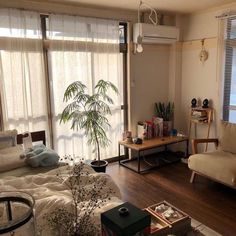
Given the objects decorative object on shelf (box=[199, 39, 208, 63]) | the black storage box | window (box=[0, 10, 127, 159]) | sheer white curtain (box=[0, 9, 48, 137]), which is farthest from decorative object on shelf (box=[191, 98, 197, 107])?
the black storage box

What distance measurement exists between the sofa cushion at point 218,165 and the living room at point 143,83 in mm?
261

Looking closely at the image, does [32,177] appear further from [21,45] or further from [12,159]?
[21,45]

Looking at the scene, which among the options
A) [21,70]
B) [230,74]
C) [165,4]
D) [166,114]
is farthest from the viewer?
[166,114]

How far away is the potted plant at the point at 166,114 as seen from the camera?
4312mm

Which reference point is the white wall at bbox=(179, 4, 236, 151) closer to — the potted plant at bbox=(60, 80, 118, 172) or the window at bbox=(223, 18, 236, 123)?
the window at bbox=(223, 18, 236, 123)

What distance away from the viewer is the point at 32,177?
207 centimetres

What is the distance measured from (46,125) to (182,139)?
216 centimetres

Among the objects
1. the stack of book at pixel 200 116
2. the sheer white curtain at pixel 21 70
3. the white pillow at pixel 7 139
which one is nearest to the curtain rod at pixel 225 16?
the stack of book at pixel 200 116

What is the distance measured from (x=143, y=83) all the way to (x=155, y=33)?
0.82m

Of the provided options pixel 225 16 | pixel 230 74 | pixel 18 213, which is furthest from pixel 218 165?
pixel 18 213

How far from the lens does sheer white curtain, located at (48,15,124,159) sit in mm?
3354

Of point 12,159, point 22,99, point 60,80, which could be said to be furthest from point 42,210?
point 60,80

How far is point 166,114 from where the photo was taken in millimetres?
4383

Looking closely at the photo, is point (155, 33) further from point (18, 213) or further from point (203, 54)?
point (18, 213)
